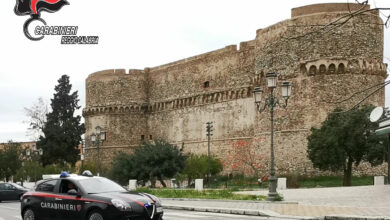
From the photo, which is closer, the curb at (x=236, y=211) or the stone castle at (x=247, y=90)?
the curb at (x=236, y=211)

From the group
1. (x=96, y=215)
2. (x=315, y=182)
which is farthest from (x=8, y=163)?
(x=96, y=215)

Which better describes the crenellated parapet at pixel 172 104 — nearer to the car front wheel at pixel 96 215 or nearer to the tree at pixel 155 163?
the tree at pixel 155 163

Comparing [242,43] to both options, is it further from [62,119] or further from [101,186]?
[101,186]

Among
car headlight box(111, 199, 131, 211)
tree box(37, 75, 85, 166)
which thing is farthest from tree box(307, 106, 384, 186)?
tree box(37, 75, 85, 166)

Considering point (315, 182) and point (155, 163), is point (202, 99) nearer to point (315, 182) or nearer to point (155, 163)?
point (155, 163)

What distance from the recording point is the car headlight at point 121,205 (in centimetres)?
1005

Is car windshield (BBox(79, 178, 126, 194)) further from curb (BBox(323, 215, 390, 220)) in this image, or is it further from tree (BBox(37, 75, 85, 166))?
tree (BBox(37, 75, 85, 166))

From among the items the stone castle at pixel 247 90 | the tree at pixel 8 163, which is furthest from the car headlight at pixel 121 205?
the tree at pixel 8 163

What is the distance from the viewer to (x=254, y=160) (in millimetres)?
42156

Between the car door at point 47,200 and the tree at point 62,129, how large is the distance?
151ft

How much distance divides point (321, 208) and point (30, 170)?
1702 inches

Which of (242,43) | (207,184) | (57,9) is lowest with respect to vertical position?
(207,184)

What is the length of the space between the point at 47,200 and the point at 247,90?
34742 millimetres

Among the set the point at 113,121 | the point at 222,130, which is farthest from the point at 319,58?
the point at 113,121
